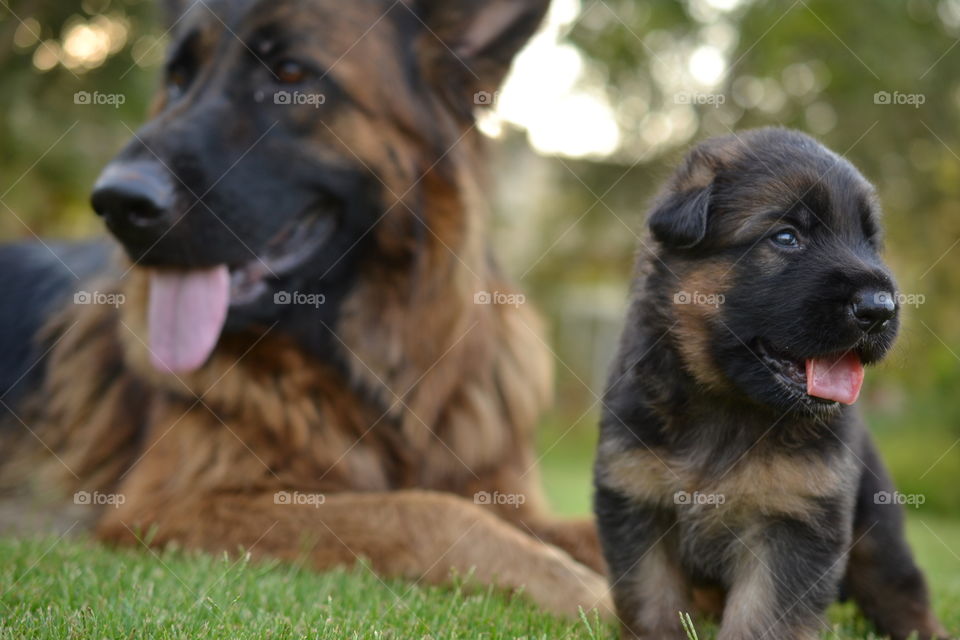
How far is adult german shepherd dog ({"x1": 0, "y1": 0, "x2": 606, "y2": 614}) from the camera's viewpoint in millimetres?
3639

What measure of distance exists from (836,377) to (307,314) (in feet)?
7.19

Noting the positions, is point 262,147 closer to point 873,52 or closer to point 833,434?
point 833,434

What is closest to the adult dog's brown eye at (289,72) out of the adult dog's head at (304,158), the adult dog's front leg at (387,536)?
the adult dog's head at (304,158)

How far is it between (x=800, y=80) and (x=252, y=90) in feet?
32.7

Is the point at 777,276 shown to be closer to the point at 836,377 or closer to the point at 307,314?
the point at 836,377

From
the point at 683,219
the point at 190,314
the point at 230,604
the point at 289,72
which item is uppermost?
the point at 289,72

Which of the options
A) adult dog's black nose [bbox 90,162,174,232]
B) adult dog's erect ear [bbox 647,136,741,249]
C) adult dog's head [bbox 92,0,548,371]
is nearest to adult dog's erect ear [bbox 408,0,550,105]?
adult dog's head [bbox 92,0,548,371]

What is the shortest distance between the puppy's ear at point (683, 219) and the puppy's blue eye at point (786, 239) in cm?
19

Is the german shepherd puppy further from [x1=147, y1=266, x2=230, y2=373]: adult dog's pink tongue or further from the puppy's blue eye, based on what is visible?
[x1=147, y1=266, x2=230, y2=373]: adult dog's pink tongue

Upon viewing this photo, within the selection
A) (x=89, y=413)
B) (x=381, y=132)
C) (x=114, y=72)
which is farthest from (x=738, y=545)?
(x=114, y=72)

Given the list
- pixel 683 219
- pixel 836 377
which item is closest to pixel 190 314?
pixel 683 219

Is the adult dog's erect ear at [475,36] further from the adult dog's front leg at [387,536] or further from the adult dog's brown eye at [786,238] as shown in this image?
the adult dog's brown eye at [786,238]

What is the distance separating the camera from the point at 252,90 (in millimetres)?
3889

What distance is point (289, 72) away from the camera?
12.8 ft
